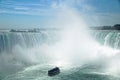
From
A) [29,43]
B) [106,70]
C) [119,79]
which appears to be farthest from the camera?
[29,43]

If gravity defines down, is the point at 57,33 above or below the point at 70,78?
above

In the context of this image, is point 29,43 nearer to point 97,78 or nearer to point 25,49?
point 25,49

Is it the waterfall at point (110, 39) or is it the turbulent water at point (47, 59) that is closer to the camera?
the turbulent water at point (47, 59)

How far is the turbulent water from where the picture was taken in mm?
21172

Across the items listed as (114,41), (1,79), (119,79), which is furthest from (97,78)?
(114,41)

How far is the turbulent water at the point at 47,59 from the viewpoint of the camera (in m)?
21.2

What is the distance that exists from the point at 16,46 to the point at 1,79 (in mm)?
13999

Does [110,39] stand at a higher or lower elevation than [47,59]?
higher

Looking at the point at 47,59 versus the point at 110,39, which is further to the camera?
the point at 47,59

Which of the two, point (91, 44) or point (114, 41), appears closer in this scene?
point (114, 41)

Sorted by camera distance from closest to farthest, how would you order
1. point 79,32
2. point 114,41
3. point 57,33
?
point 114,41
point 57,33
point 79,32

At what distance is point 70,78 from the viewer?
1994 centimetres

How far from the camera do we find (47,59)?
3375 centimetres

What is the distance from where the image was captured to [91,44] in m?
37.3
